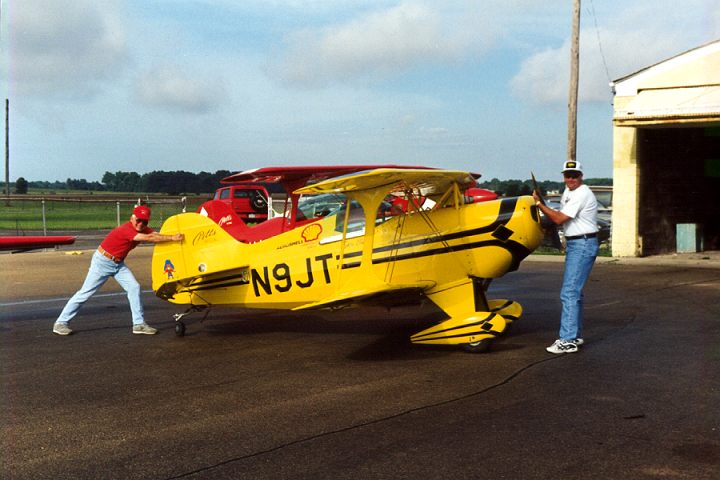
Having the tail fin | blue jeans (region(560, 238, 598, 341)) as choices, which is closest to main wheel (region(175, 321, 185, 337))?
the tail fin

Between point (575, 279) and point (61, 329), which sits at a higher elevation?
point (575, 279)

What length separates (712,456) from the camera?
462 centimetres

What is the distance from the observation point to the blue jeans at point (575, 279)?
7.80 metres

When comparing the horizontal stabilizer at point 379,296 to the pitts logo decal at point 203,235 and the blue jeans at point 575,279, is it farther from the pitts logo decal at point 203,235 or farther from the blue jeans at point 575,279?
the pitts logo decal at point 203,235

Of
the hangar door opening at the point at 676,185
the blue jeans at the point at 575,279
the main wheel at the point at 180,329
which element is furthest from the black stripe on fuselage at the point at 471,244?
the hangar door opening at the point at 676,185

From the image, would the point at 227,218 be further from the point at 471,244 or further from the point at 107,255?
the point at 471,244

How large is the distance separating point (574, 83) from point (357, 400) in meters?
18.1

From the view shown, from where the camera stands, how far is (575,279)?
25.6 feet

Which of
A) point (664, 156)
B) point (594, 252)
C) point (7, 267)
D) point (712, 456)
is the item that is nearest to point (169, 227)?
point (594, 252)

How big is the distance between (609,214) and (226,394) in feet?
78.7

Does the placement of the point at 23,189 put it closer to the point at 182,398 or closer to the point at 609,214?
the point at 609,214

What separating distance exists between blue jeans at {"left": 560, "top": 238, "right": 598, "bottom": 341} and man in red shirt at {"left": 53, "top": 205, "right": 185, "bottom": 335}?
197 inches

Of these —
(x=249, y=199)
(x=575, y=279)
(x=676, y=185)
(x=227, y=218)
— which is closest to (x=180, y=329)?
(x=227, y=218)

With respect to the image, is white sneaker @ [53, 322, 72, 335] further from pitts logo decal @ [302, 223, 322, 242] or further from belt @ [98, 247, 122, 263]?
pitts logo decal @ [302, 223, 322, 242]
